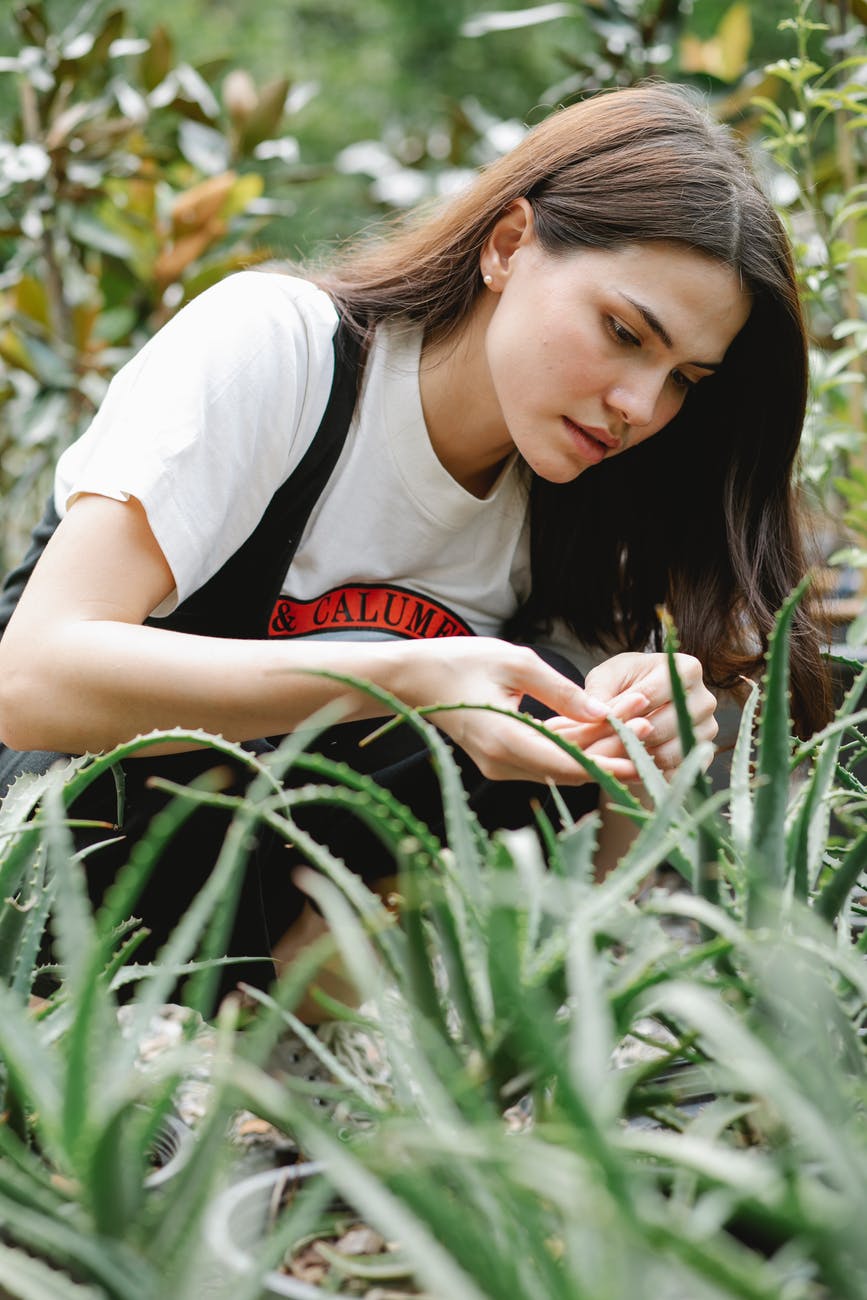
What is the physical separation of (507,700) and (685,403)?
71 centimetres

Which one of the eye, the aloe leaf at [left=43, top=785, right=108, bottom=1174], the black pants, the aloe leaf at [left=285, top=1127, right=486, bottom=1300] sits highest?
the aloe leaf at [left=285, top=1127, right=486, bottom=1300]

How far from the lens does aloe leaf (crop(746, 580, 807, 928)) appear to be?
26.1 inches

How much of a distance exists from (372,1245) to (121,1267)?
0.16m

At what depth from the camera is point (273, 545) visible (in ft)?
4.66

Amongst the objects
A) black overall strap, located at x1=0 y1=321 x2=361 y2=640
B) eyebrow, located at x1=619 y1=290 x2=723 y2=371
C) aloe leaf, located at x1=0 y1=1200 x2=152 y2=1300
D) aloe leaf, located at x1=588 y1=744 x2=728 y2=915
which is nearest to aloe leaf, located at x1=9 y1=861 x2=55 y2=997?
aloe leaf, located at x1=0 y1=1200 x2=152 y2=1300

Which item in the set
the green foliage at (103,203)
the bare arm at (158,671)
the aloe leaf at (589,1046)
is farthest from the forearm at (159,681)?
the green foliage at (103,203)

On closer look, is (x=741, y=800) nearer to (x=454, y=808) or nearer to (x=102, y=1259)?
(x=454, y=808)

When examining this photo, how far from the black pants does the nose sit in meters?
0.39

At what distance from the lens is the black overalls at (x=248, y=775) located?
138 centimetres

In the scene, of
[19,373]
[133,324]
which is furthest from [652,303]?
[19,373]

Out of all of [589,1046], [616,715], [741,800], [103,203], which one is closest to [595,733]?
[616,715]

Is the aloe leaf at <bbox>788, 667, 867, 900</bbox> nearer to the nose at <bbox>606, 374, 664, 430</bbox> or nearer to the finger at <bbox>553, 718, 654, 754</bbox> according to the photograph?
the finger at <bbox>553, 718, 654, 754</bbox>

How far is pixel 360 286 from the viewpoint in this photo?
1531 millimetres

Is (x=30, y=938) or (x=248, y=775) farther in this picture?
Result: (x=248, y=775)
